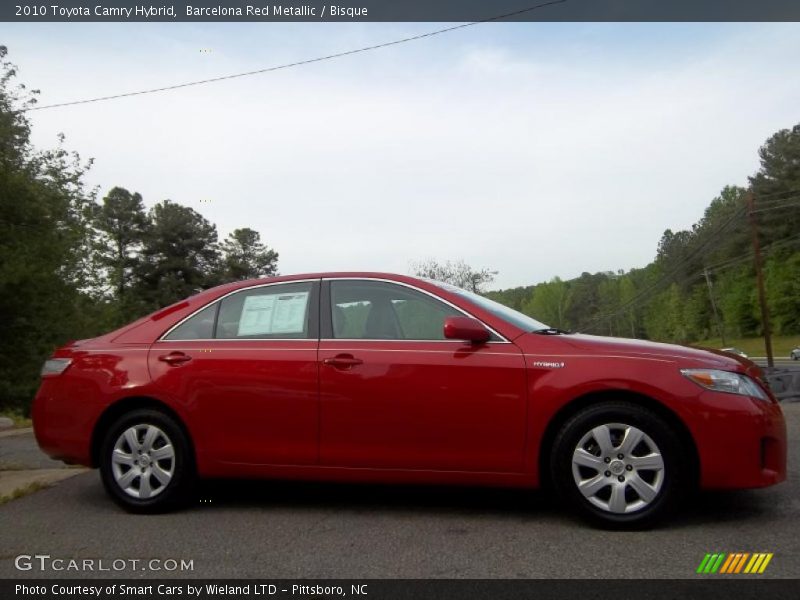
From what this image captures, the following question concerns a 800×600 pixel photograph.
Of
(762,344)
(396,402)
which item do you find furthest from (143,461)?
(762,344)

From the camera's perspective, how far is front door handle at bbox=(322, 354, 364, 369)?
4277mm

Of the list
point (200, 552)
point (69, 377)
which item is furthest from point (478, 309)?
point (69, 377)

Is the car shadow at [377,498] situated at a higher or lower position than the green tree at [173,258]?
lower

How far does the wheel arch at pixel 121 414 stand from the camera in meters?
4.55

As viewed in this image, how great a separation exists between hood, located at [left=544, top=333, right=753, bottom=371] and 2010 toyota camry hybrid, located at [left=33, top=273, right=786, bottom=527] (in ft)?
0.05

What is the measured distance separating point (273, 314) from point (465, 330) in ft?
4.41

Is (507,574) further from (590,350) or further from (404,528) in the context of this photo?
(590,350)

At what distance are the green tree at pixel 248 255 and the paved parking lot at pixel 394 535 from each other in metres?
63.6

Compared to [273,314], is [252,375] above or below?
below

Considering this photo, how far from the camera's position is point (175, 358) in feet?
15.1

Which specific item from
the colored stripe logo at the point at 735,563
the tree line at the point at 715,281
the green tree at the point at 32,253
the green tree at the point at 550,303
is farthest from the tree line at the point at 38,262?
the green tree at the point at 550,303

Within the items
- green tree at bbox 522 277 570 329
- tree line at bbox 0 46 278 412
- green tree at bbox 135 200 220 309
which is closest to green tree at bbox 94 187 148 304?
green tree at bbox 135 200 220 309
